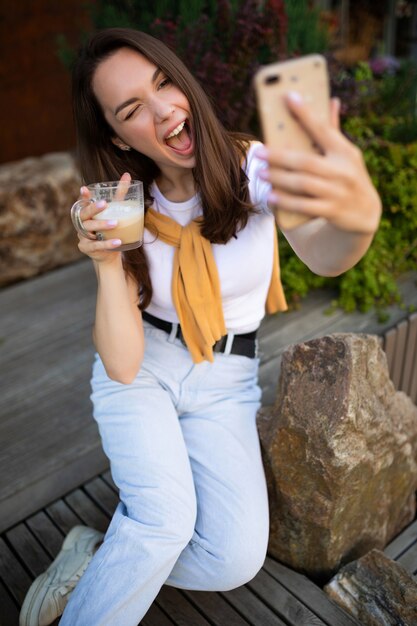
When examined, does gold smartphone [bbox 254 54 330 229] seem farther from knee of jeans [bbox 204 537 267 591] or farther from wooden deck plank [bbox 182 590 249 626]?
wooden deck plank [bbox 182 590 249 626]

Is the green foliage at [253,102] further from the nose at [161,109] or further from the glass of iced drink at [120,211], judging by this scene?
the glass of iced drink at [120,211]

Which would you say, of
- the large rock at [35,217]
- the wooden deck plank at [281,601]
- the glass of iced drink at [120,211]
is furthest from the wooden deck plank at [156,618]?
the large rock at [35,217]

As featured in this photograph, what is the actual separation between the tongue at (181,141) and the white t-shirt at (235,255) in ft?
0.54

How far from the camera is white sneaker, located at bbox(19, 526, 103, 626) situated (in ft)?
4.90

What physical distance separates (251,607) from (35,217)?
273cm

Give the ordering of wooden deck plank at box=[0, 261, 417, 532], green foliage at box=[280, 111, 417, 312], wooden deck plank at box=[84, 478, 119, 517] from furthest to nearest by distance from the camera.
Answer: green foliage at box=[280, 111, 417, 312] < wooden deck plank at box=[0, 261, 417, 532] < wooden deck plank at box=[84, 478, 119, 517]

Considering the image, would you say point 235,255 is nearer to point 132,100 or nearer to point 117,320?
point 117,320

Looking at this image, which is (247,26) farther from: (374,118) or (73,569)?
(73,569)

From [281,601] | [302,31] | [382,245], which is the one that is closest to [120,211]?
[281,601]

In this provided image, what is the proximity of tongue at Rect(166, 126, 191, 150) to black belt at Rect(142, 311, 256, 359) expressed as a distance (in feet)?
1.79

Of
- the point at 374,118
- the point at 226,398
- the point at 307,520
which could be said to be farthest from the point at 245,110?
the point at 307,520

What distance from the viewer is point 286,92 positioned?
0.78 metres

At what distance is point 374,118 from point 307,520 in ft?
7.76

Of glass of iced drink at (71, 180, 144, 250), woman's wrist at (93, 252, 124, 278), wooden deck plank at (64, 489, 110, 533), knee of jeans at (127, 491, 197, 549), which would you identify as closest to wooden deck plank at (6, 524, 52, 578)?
wooden deck plank at (64, 489, 110, 533)
